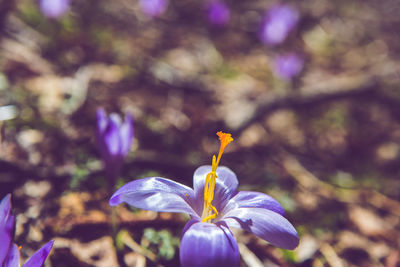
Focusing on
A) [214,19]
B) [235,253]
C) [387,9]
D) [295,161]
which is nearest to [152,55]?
[214,19]

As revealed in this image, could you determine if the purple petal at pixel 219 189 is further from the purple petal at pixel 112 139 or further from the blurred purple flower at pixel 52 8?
the blurred purple flower at pixel 52 8

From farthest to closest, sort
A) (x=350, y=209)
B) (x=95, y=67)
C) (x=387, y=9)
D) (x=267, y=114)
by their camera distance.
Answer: (x=387, y=9), (x=95, y=67), (x=267, y=114), (x=350, y=209)

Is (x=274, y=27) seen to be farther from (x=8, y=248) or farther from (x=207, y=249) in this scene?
(x=8, y=248)

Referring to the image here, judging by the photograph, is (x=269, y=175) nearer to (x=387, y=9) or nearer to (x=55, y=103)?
(x=55, y=103)

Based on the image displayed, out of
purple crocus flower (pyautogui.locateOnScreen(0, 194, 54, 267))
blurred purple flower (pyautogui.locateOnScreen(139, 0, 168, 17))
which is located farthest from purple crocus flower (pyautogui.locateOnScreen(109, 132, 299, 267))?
blurred purple flower (pyautogui.locateOnScreen(139, 0, 168, 17))

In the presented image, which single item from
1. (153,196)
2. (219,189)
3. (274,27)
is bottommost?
(153,196)

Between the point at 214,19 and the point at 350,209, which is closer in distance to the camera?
the point at 350,209

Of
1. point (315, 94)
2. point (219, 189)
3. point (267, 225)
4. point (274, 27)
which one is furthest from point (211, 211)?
point (274, 27)
